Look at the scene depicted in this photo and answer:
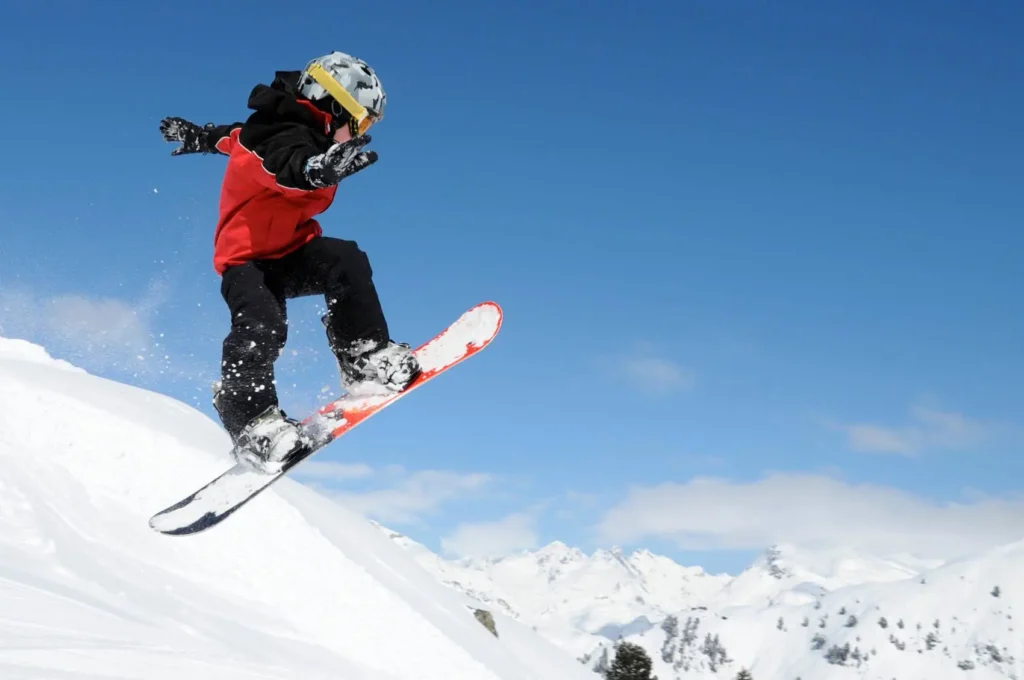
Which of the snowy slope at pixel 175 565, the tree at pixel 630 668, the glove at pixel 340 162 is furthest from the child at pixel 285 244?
the tree at pixel 630 668

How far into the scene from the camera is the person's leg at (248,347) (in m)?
5.21

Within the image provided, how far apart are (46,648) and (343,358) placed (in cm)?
289

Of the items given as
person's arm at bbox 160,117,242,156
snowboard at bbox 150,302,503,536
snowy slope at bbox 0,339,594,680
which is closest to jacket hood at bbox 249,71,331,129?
person's arm at bbox 160,117,242,156

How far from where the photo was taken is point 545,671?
64.2 feet

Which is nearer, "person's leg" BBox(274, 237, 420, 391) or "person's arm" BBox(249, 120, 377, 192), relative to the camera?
"person's arm" BBox(249, 120, 377, 192)

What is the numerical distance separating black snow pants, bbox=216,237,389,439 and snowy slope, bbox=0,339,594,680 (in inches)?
128

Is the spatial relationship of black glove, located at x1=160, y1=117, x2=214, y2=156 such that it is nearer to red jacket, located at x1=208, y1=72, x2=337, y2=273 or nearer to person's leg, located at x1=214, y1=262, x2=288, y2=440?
red jacket, located at x1=208, y1=72, x2=337, y2=273

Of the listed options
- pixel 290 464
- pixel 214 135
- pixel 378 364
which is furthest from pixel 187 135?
pixel 290 464

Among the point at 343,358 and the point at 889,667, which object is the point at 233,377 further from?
the point at 889,667

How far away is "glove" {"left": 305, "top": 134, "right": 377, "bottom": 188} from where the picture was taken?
433cm

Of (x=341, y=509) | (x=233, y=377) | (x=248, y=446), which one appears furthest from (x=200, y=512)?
(x=341, y=509)

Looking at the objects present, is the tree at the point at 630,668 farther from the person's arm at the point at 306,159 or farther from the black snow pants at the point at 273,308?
the person's arm at the point at 306,159

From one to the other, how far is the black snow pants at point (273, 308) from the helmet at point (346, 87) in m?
0.90

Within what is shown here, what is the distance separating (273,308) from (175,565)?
773 centimetres
